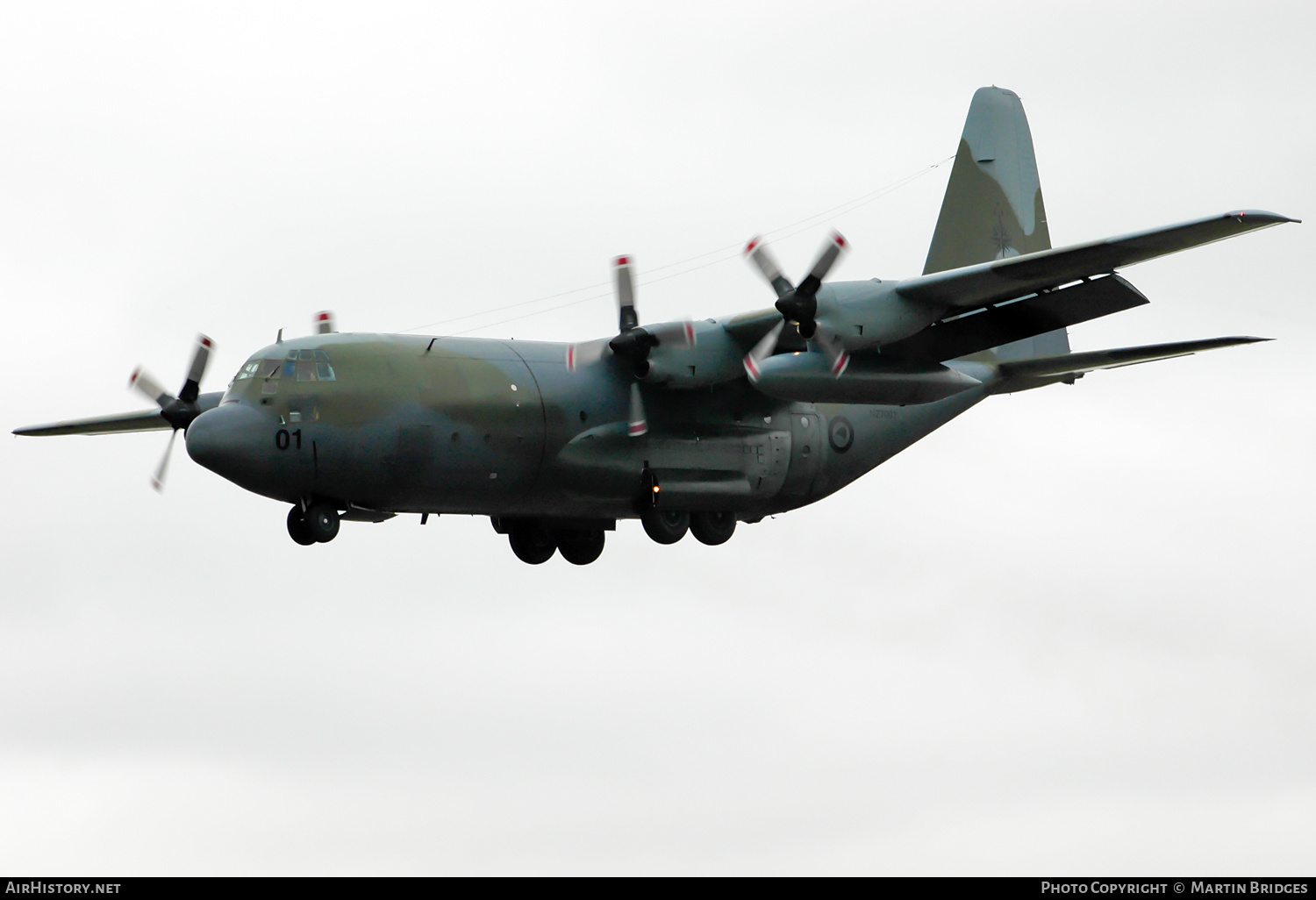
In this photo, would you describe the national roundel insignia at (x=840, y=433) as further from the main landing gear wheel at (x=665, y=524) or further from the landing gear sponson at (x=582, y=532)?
the main landing gear wheel at (x=665, y=524)

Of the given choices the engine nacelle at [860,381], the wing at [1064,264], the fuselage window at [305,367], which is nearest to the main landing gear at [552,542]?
the engine nacelle at [860,381]

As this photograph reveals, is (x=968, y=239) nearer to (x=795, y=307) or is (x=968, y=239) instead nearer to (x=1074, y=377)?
(x=1074, y=377)

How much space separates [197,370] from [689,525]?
7678mm

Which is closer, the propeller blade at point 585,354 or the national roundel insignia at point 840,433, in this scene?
the propeller blade at point 585,354

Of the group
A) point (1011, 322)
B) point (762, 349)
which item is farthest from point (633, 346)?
point (1011, 322)

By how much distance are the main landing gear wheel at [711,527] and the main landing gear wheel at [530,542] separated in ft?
7.31

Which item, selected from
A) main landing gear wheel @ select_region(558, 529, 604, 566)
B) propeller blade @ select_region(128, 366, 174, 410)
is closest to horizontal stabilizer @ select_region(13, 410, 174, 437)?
propeller blade @ select_region(128, 366, 174, 410)

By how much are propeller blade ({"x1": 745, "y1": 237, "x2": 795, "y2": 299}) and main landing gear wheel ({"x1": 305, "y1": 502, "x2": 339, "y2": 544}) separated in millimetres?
6676

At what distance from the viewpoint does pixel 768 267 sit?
2389 cm

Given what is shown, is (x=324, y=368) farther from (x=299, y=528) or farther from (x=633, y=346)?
(x=633, y=346)

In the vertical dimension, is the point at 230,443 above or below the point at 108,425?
below

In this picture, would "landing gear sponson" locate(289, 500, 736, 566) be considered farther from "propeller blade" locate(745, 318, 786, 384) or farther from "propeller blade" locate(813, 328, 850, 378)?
"propeller blade" locate(813, 328, 850, 378)

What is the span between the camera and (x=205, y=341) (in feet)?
84.7

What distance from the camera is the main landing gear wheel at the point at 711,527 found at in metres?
25.8
